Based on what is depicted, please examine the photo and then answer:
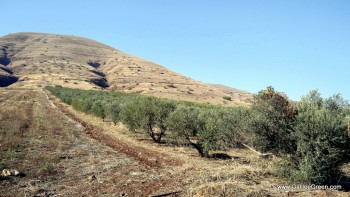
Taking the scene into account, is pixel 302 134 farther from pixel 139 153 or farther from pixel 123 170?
pixel 139 153

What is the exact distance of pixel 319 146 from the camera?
14734mm

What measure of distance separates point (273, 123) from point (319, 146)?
97.7 inches

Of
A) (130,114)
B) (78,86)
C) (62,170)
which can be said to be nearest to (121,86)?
(78,86)

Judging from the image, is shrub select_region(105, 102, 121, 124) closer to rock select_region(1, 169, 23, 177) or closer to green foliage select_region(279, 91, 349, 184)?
rock select_region(1, 169, 23, 177)

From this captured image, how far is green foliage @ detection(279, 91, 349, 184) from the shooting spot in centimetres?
1445

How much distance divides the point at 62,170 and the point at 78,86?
11762 cm

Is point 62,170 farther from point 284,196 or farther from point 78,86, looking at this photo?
point 78,86

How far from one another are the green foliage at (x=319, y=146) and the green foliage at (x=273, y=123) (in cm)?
64

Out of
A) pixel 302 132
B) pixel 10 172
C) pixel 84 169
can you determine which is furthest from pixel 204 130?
pixel 10 172

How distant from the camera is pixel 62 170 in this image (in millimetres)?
17734

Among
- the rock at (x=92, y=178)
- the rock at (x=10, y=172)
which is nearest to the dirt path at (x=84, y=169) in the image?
the rock at (x=92, y=178)

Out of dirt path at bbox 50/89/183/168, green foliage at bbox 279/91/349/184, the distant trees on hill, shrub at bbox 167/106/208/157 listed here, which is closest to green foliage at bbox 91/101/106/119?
dirt path at bbox 50/89/183/168

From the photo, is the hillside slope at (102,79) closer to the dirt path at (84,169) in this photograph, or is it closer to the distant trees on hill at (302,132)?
the dirt path at (84,169)

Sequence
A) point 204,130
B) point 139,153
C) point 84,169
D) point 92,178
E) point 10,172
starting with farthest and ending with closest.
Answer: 1. point 139,153
2. point 204,130
3. point 84,169
4. point 92,178
5. point 10,172
